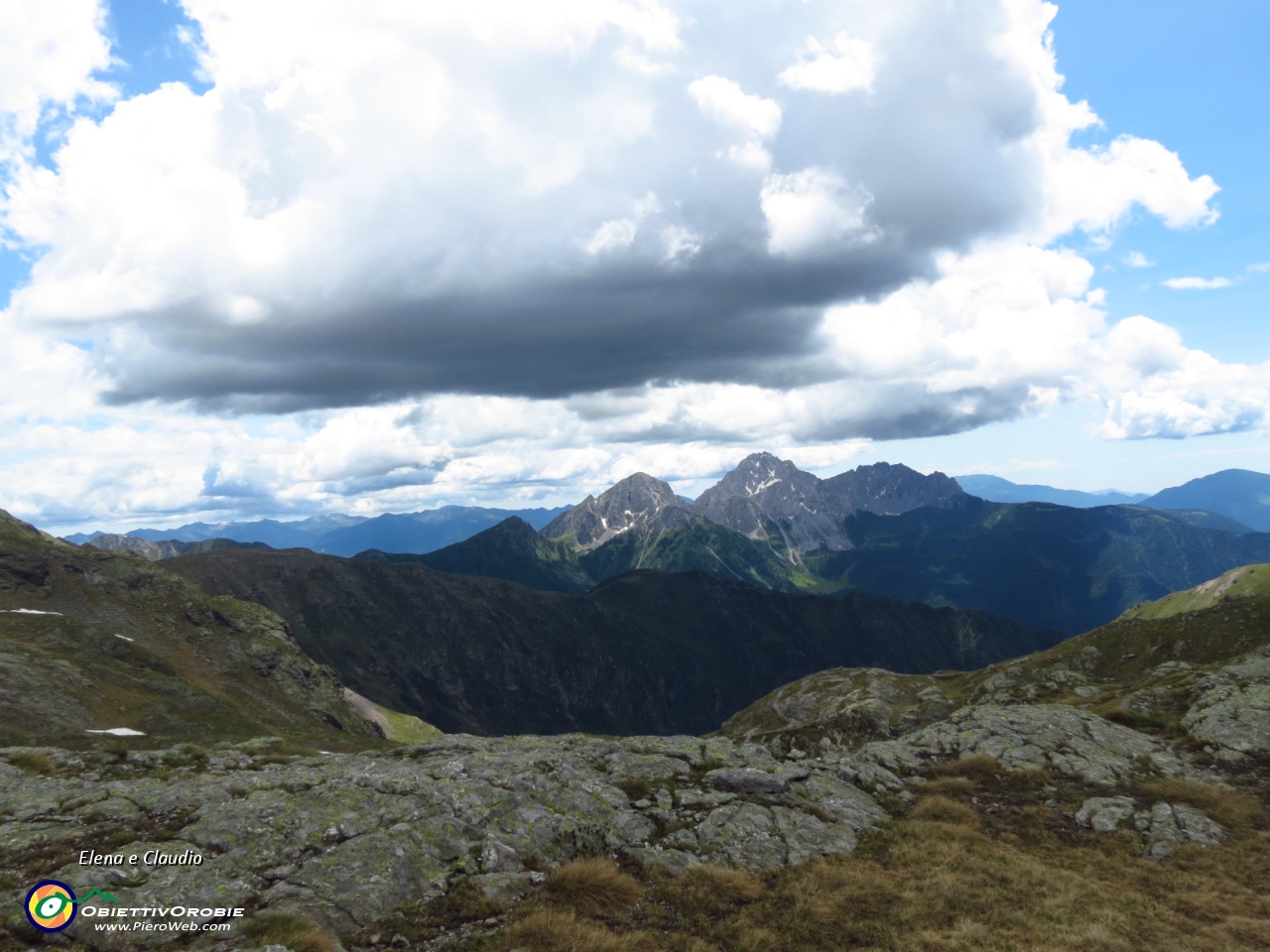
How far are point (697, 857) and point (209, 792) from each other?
1865 centimetres

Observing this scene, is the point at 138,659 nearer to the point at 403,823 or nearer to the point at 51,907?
the point at 403,823

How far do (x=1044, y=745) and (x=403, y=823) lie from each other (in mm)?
37976

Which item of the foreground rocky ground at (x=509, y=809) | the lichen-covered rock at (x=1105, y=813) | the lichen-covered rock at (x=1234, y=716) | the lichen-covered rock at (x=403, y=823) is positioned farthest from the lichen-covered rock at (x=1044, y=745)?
the lichen-covered rock at (x=403, y=823)

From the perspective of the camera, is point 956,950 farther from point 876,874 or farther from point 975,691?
point 975,691

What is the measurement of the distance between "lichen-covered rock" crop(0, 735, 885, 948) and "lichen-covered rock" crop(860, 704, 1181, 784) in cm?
1192

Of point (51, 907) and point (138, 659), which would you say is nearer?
point (51, 907)

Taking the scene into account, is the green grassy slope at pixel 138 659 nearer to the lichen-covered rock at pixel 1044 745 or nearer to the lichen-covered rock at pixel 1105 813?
the lichen-covered rock at pixel 1044 745

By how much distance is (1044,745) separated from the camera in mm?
37969

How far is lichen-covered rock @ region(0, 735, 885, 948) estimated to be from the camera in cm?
1759

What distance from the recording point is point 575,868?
20094mm

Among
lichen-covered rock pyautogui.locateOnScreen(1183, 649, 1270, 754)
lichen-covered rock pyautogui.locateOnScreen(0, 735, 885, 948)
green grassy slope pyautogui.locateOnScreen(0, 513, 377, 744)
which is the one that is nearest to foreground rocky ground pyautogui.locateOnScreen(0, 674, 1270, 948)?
lichen-covered rock pyautogui.locateOnScreen(0, 735, 885, 948)

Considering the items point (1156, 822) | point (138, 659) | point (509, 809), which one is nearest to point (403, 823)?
point (509, 809)

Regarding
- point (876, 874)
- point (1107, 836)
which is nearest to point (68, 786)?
point (876, 874)

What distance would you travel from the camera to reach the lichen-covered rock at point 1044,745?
3538cm
